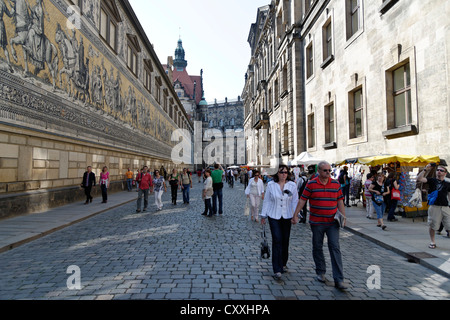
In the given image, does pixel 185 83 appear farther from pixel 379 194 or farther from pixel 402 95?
pixel 379 194

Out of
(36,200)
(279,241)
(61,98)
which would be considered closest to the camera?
(279,241)

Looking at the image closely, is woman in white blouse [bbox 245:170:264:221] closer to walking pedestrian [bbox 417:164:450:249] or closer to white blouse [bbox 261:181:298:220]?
walking pedestrian [bbox 417:164:450:249]

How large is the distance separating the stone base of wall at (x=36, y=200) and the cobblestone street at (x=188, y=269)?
2.61 m

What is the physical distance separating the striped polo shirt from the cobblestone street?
3.01 ft

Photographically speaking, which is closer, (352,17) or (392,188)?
(392,188)

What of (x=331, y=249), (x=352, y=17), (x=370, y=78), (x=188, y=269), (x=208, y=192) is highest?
(x=352, y=17)

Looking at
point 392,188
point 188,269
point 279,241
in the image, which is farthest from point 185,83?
point 279,241

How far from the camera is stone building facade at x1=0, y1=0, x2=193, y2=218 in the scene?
9.24 metres

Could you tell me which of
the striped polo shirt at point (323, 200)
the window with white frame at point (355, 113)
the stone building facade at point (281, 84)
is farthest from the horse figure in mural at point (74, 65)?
the stone building facade at point (281, 84)

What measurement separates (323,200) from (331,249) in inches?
27.0

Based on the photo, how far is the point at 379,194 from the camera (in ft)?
27.9

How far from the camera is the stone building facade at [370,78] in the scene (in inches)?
372

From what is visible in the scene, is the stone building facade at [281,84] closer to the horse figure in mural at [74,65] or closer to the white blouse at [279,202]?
the horse figure in mural at [74,65]

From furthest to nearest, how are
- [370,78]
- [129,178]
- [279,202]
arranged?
1. [129,178]
2. [370,78]
3. [279,202]
